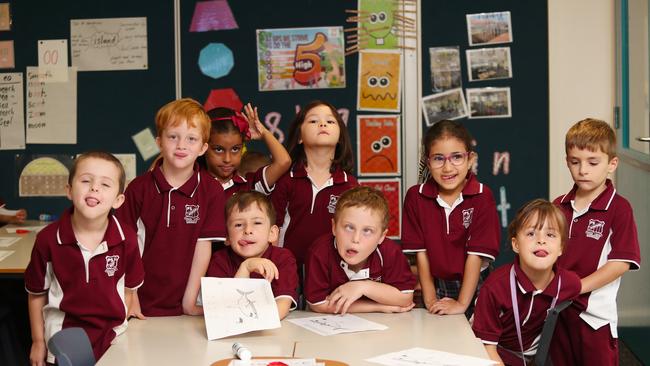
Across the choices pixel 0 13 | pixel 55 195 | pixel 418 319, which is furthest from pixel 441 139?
pixel 0 13

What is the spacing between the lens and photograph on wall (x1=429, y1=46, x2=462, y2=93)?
4785mm

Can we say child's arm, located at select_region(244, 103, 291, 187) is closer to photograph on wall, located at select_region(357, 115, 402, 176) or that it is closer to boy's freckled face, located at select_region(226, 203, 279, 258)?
boy's freckled face, located at select_region(226, 203, 279, 258)

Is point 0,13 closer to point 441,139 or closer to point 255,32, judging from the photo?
point 255,32

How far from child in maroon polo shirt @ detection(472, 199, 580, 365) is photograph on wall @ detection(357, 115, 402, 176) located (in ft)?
6.95

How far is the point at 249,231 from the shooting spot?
277 cm

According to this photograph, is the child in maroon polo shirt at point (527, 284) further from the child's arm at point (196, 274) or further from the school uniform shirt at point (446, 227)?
the child's arm at point (196, 274)

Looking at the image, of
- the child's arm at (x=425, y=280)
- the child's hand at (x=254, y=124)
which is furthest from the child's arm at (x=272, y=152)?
the child's arm at (x=425, y=280)

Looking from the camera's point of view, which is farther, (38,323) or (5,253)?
(5,253)

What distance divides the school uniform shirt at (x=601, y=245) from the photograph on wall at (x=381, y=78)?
198 cm

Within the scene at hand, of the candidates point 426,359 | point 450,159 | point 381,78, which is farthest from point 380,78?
point 426,359

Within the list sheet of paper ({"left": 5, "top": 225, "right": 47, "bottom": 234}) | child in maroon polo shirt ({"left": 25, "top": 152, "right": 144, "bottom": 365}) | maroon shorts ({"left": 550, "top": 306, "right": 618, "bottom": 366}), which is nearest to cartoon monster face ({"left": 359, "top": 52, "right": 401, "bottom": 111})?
sheet of paper ({"left": 5, "top": 225, "right": 47, "bottom": 234})

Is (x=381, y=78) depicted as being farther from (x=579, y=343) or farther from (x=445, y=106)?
(x=579, y=343)

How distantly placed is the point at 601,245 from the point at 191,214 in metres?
1.53

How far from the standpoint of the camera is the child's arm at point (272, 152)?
3.30 m
